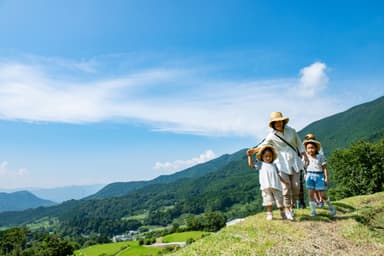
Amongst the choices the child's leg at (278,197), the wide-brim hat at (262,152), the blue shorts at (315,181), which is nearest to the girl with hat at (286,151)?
the wide-brim hat at (262,152)

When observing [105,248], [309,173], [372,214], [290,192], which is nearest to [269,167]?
[290,192]

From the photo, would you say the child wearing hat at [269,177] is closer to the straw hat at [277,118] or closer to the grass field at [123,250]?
the straw hat at [277,118]

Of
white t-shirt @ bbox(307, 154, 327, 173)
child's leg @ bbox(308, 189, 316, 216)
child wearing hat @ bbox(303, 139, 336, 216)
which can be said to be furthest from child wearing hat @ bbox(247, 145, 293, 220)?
white t-shirt @ bbox(307, 154, 327, 173)

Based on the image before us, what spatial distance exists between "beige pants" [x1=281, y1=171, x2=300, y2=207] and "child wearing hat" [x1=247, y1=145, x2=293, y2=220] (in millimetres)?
Result: 255

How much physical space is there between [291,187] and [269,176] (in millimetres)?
1280

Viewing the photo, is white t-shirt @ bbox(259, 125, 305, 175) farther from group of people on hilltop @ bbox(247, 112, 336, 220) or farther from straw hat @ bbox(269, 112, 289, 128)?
straw hat @ bbox(269, 112, 289, 128)

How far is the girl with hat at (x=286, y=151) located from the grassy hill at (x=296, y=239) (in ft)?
3.24

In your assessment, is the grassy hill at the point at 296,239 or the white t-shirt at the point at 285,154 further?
the white t-shirt at the point at 285,154

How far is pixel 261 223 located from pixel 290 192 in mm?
1468

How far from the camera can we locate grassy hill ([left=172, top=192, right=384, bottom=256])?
20.7 ft

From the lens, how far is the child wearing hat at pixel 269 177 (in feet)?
27.7

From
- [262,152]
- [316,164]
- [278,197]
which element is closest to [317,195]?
[316,164]

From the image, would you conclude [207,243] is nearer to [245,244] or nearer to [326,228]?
[245,244]

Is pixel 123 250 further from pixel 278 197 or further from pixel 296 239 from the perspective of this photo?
pixel 296 239
